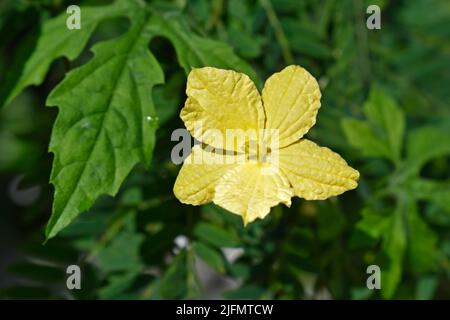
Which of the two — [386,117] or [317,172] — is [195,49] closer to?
[317,172]

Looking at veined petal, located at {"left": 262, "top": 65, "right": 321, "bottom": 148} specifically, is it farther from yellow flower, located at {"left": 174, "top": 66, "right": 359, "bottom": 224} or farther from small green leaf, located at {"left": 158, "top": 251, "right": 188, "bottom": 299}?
small green leaf, located at {"left": 158, "top": 251, "right": 188, "bottom": 299}

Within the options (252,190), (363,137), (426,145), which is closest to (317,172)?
(252,190)

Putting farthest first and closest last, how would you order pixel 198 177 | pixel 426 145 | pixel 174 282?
pixel 426 145, pixel 174 282, pixel 198 177

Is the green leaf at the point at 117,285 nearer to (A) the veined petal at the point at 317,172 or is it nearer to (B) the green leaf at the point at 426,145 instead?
(A) the veined petal at the point at 317,172

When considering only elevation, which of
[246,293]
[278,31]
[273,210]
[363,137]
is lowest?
[246,293]

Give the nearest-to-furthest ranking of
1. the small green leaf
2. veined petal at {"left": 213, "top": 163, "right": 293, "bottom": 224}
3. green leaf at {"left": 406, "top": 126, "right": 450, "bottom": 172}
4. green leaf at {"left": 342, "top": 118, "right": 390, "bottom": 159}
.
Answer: veined petal at {"left": 213, "top": 163, "right": 293, "bottom": 224}, the small green leaf, green leaf at {"left": 342, "top": 118, "right": 390, "bottom": 159}, green leaf at {"left": 406, "top": 126, "right": 450, "bottom": 172}

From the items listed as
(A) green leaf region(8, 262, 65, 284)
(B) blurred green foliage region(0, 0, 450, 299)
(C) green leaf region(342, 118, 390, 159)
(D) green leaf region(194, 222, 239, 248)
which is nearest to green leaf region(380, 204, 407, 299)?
(B) blurred green foliage region(0, 0, 450, 299)

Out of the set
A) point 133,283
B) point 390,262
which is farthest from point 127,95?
point 390,262
